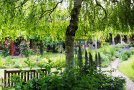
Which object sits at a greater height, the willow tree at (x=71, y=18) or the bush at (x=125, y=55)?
the willow tree at (x=71, y=18)

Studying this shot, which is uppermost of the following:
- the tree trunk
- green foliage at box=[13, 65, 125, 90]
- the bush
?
the tree trunk

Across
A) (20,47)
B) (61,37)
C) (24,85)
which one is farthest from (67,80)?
(20,47)

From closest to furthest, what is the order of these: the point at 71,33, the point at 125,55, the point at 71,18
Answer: the point at 71,33 → the point at 71,18 → the point at 125,55

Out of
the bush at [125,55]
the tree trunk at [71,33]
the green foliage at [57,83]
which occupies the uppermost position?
the tree trunk at [71,33]

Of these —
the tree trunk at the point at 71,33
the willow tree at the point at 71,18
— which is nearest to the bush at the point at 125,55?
the willow tree at the point at 71,18

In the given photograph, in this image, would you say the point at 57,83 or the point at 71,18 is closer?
the point at 57,83

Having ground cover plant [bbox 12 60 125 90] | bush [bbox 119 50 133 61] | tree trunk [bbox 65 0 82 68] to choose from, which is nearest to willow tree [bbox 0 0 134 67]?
tree trunk [bbox 65 0 82 68]

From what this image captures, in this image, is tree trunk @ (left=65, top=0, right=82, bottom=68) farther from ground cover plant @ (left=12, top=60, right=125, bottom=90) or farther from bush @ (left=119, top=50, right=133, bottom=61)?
bush @ (left=119, top=50, right=133, bottom=61)

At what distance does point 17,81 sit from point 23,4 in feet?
13.4

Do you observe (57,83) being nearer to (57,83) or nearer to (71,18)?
(57,83)

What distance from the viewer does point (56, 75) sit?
23.5 feet

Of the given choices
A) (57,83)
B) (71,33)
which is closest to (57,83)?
(57,83)

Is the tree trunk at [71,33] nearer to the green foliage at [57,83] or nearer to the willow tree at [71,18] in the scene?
the willow tree at [71,18]

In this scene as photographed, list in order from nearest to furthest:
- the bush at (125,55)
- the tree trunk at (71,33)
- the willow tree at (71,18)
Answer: the willow tree at (71,18), the tree trunk at (71,33), the bush at (125,55)
